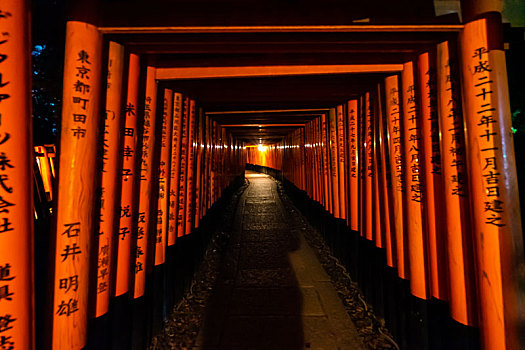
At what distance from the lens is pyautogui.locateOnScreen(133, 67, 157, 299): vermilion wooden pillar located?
2.79 meters

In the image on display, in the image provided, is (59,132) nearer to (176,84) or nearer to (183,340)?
(176,84)

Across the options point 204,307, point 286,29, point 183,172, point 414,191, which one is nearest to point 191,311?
point 204,307

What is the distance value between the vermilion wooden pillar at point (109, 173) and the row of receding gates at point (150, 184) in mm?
11

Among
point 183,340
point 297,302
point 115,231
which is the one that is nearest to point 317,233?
point 297,302

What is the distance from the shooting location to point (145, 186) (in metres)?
2.84

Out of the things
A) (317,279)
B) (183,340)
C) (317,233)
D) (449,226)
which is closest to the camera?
(449,226)

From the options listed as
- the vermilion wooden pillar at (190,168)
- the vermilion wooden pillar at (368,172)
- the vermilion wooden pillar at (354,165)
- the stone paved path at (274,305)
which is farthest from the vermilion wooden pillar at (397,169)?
the vermilion wooden pillar at (190,168)

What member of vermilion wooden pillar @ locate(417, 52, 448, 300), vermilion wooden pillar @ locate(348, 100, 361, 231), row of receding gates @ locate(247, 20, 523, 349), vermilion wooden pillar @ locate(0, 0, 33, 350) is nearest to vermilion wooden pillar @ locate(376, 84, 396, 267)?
row of receding gates @ locate(247, 20, 523, 349)

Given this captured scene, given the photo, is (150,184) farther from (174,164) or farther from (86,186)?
(174,164)

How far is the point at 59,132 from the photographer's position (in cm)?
192

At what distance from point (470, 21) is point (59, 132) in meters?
3.63

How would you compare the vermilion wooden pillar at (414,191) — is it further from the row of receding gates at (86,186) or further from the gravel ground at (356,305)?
the row of receding gates at (86,186)

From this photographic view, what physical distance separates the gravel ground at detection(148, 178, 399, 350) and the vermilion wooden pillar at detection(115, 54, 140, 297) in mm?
1386

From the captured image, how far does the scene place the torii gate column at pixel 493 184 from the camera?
6.23 feet
